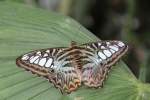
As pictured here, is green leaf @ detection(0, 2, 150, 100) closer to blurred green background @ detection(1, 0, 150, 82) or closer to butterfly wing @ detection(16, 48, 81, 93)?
butterfly wing @ detection(16, 48, 81, 93)

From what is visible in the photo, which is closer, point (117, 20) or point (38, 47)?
point (38, 47)

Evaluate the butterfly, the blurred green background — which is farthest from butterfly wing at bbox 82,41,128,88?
the blurred green background

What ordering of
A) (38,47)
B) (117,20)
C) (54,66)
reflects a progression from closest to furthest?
(54,66) → (38,47) → (117,20)

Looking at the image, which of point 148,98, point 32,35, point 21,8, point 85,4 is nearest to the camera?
point 148,98

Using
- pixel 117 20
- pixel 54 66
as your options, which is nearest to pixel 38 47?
pixel 54 66

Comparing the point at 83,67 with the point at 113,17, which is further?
the point at 113,17

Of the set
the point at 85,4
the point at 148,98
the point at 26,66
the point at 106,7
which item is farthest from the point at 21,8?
the point at 106,7

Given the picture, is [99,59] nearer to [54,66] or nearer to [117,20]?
[54,66]

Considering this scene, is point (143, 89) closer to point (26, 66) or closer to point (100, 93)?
point (100, 93)
